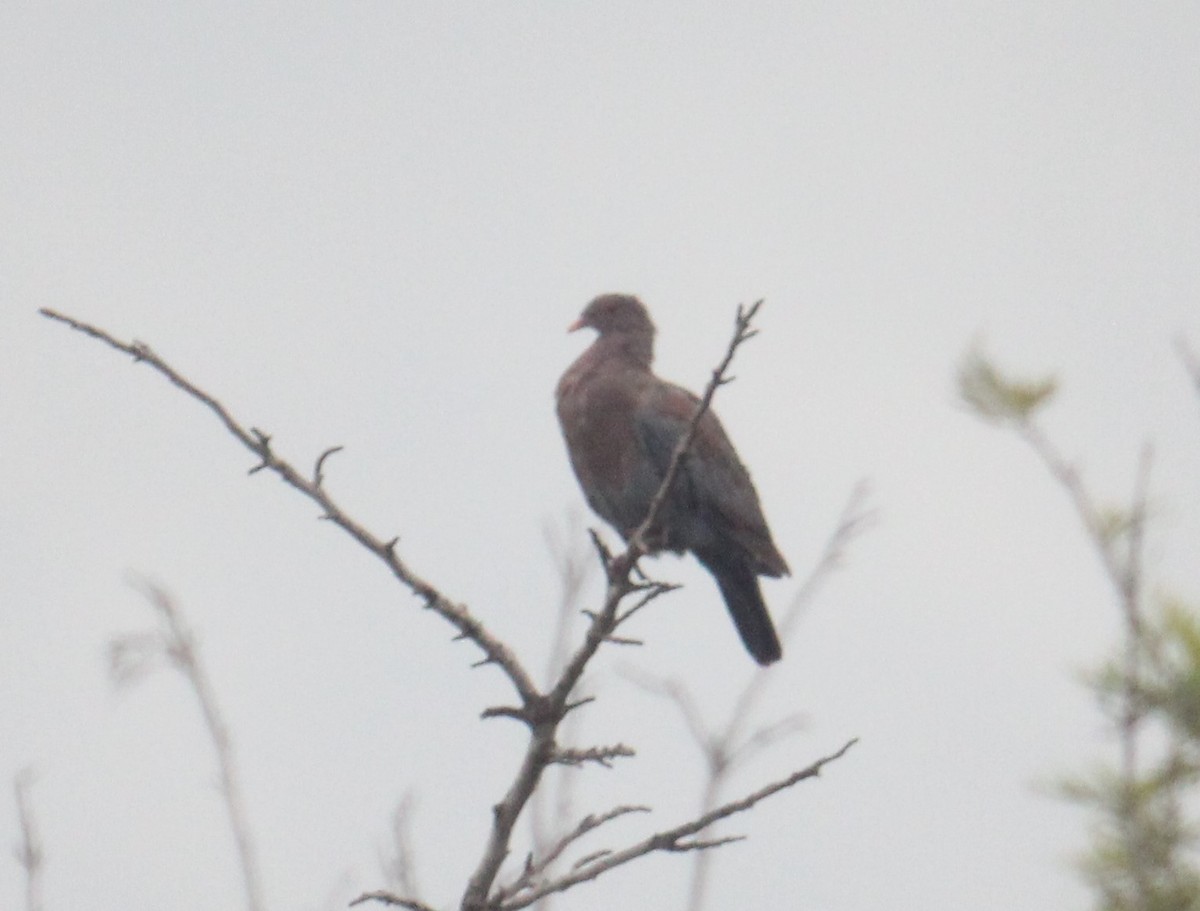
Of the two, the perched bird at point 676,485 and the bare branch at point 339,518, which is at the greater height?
the perched bird at point 676,485

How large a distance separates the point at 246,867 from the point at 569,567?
1.91 meters

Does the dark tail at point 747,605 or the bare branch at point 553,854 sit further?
the dark tail at point 747,605

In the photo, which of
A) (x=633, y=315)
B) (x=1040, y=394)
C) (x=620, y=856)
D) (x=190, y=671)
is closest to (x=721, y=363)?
(x=620, y=856)

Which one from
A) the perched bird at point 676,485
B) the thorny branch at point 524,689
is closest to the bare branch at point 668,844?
the thorny branch at point 524,689

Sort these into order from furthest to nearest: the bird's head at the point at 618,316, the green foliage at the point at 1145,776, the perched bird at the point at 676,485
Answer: the bird's head at the point at 618,316 < the perched bird at the point at 676,485 < the green foliage at the point at 1145,776

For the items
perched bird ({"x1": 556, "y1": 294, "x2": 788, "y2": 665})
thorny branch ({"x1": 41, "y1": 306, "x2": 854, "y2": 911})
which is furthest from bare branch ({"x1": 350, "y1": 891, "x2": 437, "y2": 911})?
perched bird ({"x1": 556, "y1": 294, "x2": 788, "y2": 665})

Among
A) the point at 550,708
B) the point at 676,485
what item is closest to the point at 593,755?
the point at 550,708

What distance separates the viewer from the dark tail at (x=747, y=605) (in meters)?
7.31

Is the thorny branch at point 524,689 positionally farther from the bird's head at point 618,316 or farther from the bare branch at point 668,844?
the bird's head at point 618,316

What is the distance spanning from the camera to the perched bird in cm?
724

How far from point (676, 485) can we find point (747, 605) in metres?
0.51

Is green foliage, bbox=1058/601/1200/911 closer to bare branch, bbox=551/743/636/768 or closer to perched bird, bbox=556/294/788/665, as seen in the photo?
bare branch, bbox=551/743/636/768

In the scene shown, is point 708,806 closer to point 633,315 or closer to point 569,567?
point 569,567

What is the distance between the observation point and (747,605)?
7359mm
